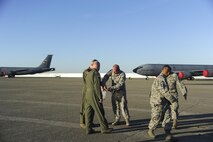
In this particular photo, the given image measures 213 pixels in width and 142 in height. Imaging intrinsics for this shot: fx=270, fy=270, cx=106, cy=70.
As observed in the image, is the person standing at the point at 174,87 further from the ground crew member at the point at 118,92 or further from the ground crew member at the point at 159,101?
the ground crew member at the point at 118,92

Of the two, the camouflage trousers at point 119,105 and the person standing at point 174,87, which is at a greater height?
the person standing at point 174,87

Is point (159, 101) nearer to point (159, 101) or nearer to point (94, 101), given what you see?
point (159, 101)

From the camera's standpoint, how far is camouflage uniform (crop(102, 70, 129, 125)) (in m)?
8.14

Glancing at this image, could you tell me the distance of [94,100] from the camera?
721 cm

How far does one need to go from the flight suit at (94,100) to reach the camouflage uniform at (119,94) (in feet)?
2.60

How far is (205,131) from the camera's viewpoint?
24.5 feet

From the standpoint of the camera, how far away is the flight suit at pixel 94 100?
7.18 metres

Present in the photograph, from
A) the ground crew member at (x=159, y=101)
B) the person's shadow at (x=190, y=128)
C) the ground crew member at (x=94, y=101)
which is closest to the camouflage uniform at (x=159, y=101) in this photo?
the ground crew member at (x=159, y=101)

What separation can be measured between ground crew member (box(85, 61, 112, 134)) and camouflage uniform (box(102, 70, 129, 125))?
791 millimetres

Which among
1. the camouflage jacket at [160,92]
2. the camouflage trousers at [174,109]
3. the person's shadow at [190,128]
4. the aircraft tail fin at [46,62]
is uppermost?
the aircraft tail fin at [46,62]

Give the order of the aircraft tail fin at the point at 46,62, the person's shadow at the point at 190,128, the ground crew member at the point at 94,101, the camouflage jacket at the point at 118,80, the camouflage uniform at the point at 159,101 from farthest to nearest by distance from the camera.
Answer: the aircraft tail fin at the point at 46,62 → the camouflage jacket at the point at 118,80 → the ground crew member at the point at 94,101 → the person's shadow at the point at 190,128 → the camouflage uniform at the point at 159,101

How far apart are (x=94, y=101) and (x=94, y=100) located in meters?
0.03

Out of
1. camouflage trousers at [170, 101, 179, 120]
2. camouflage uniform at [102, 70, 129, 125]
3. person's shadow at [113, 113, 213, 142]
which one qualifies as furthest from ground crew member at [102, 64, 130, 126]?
camouflage trousers at [170, 101, 179, 120]

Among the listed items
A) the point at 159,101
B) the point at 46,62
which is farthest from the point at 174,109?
the point at 46,62
